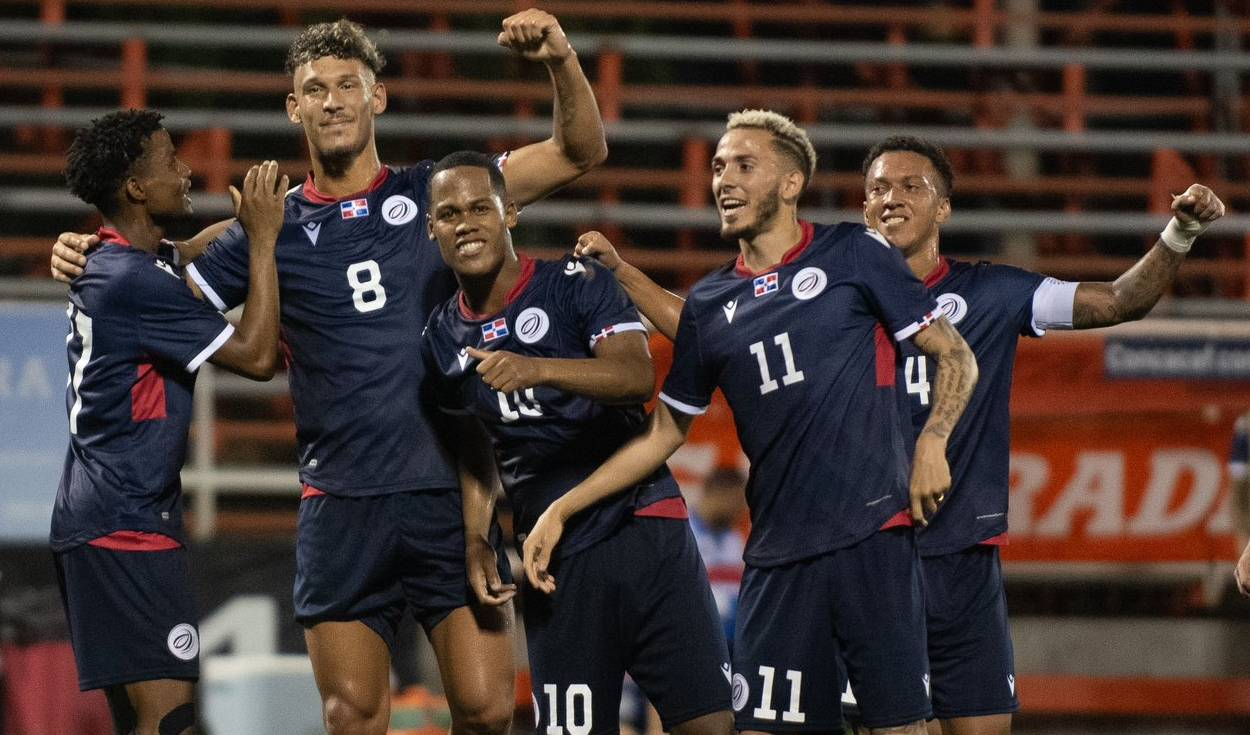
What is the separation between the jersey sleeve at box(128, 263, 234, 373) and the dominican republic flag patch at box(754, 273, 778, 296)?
57.5 inches

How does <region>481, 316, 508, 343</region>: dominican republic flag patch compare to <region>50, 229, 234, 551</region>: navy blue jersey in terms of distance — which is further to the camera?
<region>50, 229, 234, 551</region>: navy blue jersey

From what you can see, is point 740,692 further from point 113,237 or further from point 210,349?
Answer: point 113,237

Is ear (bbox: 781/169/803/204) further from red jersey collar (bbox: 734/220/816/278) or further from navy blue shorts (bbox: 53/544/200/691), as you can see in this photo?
navy blue shorts (bbox: 53/544/200/691)

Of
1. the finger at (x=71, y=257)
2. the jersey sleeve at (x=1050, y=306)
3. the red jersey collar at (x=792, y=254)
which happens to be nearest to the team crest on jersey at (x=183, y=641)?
the finger at (x=71, y=257)

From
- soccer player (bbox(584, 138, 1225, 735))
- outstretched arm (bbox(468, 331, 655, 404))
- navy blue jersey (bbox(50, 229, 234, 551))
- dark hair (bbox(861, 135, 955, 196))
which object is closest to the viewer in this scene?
outstretched arm (bbox(468, 331, 655, 404))

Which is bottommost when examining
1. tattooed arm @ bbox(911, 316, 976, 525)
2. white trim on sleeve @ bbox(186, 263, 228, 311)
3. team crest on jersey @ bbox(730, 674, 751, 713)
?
team crest on jersey @ bbox(730, 674, 751, 713)

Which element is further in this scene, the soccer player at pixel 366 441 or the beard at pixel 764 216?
the soccer player at pixel 366 441

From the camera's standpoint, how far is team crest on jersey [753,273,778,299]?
4566 mm

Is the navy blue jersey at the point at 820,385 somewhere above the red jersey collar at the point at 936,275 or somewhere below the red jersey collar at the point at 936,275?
below

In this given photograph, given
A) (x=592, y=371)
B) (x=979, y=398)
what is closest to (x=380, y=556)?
(x=592, y=371)

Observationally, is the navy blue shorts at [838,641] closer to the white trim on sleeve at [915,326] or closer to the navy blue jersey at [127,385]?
the white trim on sleeve at [915,326]

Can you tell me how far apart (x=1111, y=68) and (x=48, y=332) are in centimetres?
670

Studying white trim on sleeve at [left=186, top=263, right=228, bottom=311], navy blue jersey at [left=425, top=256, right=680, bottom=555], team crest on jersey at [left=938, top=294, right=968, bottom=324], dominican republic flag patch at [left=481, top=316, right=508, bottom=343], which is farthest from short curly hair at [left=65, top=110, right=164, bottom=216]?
team crest on jersey at [left=938, top=294, right=968, bottom=324]

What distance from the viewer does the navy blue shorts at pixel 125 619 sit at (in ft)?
15.5
